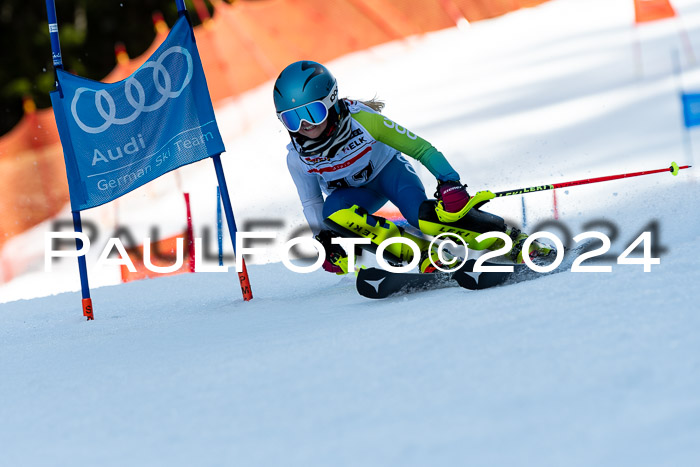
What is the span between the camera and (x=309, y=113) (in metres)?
4.31

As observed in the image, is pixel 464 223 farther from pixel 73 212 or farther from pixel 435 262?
pixel 73 212

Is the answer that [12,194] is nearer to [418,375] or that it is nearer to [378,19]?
[378,19]

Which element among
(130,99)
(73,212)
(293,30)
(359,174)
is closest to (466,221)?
(359,174)

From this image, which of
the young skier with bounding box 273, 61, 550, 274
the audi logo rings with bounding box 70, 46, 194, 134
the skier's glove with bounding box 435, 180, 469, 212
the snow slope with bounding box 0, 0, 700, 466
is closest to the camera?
the snow slope with bounding box 0, 0, 700, 466

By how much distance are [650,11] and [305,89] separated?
10471 millimetres

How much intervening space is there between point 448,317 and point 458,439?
42.8 inches

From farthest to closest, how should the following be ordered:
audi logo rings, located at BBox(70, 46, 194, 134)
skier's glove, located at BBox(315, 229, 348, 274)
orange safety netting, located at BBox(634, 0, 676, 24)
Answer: orange safety netting, located at BBox(634, 0, 676, 24) < audi logo rings, located at BBox(70, 46, 194, 134) < skier's glove, located at BBox(315, 229, 348, 274)

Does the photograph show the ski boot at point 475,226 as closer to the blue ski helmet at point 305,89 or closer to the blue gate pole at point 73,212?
the blue ski helmet at point 305,89

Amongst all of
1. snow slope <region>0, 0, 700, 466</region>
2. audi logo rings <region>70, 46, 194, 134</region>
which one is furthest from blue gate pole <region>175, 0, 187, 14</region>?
snow slope <region>0, 0, 700, 466</region>

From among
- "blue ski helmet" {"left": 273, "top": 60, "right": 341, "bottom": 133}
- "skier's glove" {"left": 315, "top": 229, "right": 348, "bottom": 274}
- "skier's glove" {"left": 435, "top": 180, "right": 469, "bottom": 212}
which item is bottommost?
"skier's glove" {"left": 315, "top": 229, "right": 348, "bottom": 274}

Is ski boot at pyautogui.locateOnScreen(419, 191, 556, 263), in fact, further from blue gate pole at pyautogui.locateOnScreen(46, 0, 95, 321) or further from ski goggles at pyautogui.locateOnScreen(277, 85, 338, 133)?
blue gate pole at pyautogui.locateOnScreen(46, 0, 95, 321)

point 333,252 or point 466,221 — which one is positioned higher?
point 466,221

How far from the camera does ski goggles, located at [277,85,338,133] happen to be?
4305 mm

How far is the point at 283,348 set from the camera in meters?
3.13
